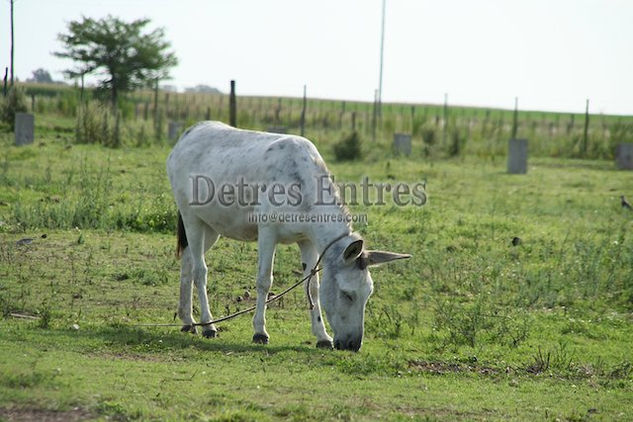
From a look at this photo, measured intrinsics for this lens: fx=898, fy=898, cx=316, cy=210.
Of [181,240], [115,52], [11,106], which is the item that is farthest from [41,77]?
[181,240]

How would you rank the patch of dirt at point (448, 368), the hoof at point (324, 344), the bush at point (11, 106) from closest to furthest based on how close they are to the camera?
the patch of dirt at point (448, 368), the hoof at point (324, 344), the bush at point (11, 106)

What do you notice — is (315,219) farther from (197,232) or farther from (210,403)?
(210,403)

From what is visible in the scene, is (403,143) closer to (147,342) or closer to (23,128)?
(23,128)

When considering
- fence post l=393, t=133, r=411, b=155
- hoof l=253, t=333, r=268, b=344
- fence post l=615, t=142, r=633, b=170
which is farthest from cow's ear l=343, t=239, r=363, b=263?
fence post l=615, t=142, r=633, b=170

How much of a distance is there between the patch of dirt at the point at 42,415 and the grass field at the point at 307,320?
0.01 meters

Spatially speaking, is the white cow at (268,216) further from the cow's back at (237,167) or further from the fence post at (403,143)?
the fence post at (403,143)

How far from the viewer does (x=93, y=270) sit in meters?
10.9

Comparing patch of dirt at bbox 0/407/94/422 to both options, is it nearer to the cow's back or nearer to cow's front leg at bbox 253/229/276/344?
cow's front leg at bbox 253/229/276/344

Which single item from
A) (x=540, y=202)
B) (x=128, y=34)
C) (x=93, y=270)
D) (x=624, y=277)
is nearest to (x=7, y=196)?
(x=93, y=270)

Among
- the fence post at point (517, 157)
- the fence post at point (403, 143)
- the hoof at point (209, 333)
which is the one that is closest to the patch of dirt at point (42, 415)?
the hoof at point (209, 333)

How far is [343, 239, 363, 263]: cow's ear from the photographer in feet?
25.1

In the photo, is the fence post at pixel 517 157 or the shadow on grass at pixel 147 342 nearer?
the shadow on grass at pixel 147 342

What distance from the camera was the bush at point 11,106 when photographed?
26.1 meters

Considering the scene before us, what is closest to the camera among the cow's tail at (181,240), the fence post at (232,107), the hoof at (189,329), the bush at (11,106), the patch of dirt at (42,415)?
the patch of dirt at (42,415)
